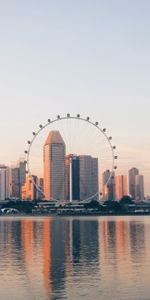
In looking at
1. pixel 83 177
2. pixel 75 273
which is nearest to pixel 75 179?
pixel 83 177

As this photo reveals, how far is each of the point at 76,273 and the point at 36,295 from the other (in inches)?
221

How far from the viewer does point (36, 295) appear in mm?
22203

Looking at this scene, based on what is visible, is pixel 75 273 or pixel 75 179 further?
pixel 75 179

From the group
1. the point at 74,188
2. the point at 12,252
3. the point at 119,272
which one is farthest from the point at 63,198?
the point at 119,272

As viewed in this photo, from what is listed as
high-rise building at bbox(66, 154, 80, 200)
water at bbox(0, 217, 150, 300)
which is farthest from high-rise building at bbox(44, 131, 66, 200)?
water at bbox(0, 217, 150, 300)

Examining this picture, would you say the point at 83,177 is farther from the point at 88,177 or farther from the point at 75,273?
the point at 75,273

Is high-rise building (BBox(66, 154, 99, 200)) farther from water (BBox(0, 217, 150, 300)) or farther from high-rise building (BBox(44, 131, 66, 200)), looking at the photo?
water (BBox(0, 217, 150, 300))

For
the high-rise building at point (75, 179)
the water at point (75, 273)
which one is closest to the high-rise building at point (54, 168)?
the high-rise building at point (75, 179)

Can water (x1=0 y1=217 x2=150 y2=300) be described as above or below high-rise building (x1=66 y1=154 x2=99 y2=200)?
below

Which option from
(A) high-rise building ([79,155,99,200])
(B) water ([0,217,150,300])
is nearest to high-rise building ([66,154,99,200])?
(A) high-rise building ([79,155,99,200])

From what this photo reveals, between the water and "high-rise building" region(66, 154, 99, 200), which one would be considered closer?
the water

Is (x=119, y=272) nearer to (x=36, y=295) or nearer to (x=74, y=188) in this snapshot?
(x=36, y=295)

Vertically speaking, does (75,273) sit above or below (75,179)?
below

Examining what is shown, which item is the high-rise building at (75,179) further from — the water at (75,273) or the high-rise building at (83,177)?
the water at (75,273)
